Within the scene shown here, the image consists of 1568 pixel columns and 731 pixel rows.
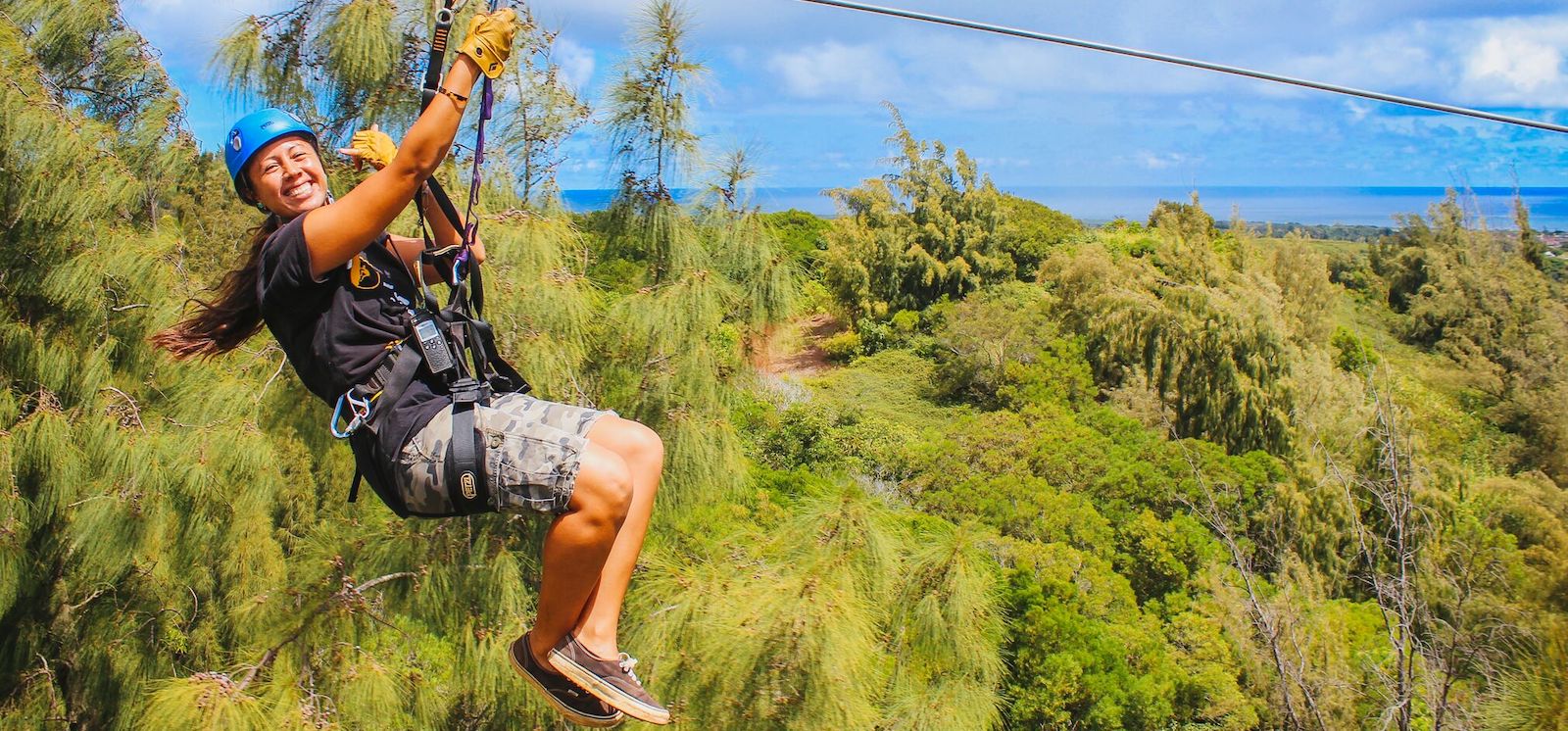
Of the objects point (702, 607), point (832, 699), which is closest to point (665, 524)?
point (702, 607)

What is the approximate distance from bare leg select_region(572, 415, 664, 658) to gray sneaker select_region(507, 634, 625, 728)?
96mm

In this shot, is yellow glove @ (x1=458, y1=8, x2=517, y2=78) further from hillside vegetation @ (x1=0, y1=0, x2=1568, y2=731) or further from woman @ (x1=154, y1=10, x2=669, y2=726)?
hillside vegetation @ (x1=0, y1=0, x2=1568, y2=731)

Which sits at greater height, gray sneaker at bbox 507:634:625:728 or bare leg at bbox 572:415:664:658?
bare leg at bbox 572:415:664:658

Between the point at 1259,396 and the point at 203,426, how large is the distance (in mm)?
12301

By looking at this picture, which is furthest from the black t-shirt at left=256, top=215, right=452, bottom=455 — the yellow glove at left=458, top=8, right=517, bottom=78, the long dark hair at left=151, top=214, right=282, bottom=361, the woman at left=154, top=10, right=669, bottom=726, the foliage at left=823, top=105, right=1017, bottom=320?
the foliage at left=823, top=105, right=1017, bottom=320

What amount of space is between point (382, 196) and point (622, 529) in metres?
0.65

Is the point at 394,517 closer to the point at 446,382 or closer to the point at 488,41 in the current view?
the point at 446,382

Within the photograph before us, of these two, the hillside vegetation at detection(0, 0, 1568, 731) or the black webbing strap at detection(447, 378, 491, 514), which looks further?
the hillside vegetation at detection(0, 0, 1568, 731)

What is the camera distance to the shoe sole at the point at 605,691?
5.55 feet

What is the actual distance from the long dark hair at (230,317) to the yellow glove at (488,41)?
0.49m

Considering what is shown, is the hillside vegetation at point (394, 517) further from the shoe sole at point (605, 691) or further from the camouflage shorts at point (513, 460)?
the camouflage shorts at point (513, 460)

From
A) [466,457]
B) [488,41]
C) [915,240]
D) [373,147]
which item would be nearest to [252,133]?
[373,147]

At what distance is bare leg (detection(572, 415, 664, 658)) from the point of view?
5.53ft

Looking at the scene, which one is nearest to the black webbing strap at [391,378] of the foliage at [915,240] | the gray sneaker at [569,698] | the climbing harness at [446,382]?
the climbing harness at [446,382]
